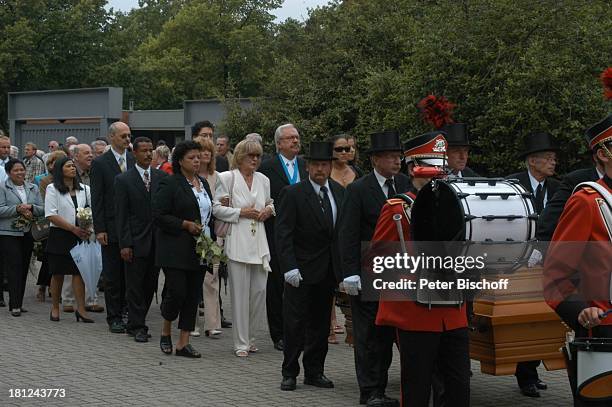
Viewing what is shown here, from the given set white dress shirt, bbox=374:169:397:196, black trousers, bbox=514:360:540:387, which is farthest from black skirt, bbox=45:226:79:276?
black trousers, bbox=514:360:540:387

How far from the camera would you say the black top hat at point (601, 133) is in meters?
5.29

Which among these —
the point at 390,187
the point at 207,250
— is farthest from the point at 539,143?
the point at 207,250

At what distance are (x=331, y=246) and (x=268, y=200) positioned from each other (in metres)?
1.70

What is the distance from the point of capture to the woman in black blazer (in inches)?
389

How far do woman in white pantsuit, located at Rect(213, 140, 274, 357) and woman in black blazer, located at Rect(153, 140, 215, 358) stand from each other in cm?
30

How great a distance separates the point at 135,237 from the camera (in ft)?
36.6

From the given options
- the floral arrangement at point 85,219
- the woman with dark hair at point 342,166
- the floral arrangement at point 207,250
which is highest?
the woman with dark hair at point 342,166

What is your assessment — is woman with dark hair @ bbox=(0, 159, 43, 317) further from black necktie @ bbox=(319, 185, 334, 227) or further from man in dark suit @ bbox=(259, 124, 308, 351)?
black necktie @ bbox=(319, 185, 334, 227)

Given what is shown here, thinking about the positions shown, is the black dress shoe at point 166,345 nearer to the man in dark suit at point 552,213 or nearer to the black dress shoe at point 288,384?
the black dress shoe at point 288,384

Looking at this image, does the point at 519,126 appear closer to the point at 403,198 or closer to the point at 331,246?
the point at 331,246

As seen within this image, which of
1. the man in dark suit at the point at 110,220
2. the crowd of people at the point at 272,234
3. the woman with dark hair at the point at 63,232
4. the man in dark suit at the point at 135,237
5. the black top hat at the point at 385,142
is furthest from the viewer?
the woman with dark hair at the point at 63,232

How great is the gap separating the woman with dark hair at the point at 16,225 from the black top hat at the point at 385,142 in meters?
6.38

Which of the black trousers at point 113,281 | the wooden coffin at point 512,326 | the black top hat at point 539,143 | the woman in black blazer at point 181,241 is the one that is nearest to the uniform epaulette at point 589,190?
the wooden coffin at point 512,326

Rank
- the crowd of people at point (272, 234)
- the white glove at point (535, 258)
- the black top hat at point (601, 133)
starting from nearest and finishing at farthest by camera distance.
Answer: the black top hat at point (601, 133)
the crowd of people at point (272, 234)
the white glove at point (535, 258)
